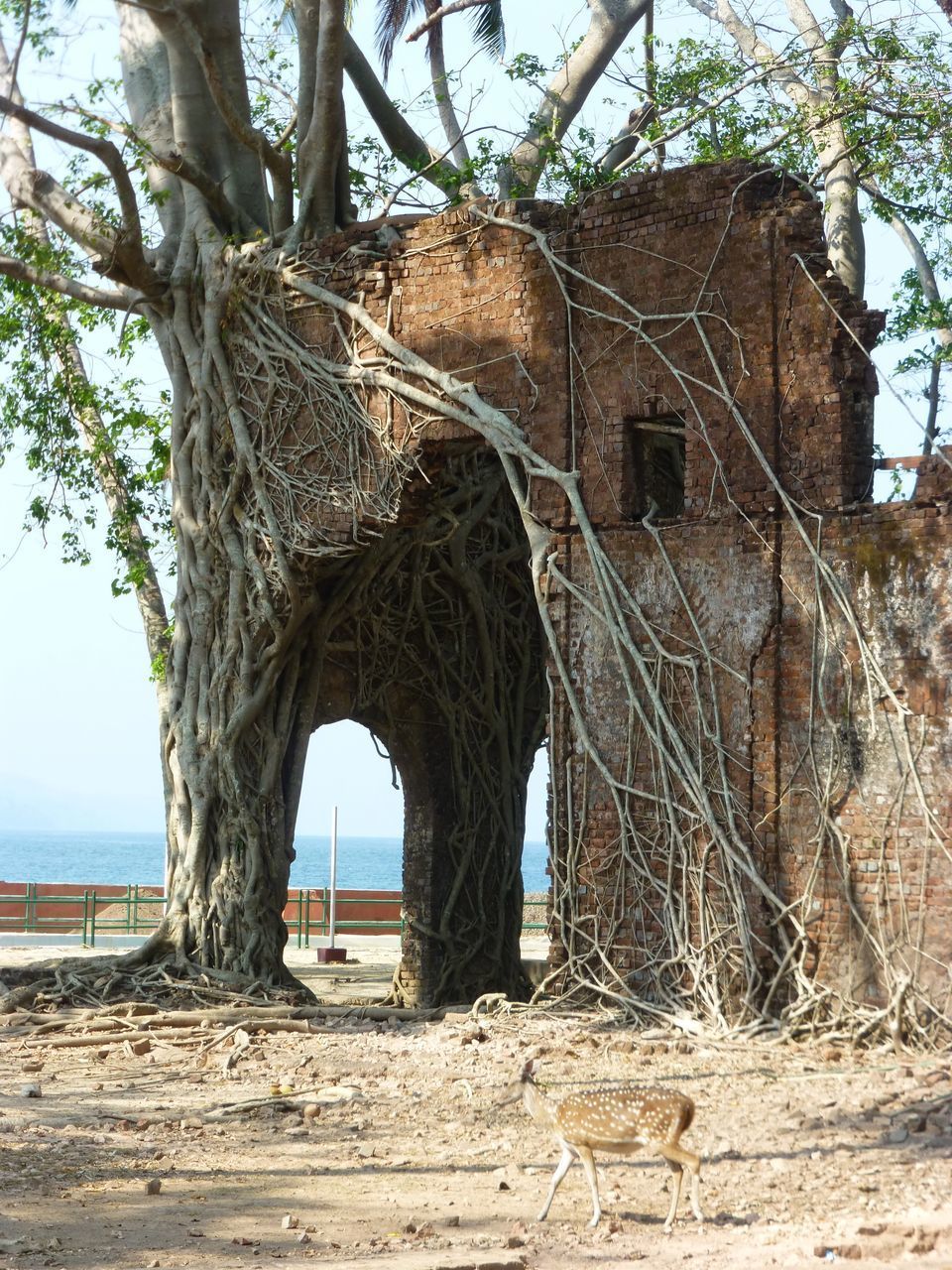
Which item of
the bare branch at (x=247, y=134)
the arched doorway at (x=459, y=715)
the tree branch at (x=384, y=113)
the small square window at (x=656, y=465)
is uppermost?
the tree branch at (x=384, y=113)

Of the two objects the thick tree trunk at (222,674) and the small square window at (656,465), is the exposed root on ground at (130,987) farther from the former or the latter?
the small square window at (656,465)

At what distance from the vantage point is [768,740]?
8703mm

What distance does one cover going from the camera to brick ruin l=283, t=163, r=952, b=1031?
27.2 feet

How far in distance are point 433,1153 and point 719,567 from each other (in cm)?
392

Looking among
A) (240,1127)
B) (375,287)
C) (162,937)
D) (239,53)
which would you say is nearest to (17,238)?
(239,53)

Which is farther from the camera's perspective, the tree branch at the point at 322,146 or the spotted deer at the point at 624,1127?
the tree branch at the point at 322,146

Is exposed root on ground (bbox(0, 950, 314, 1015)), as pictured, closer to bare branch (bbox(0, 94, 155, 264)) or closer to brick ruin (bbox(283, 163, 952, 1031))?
brick ruin (bbox(283, 163, 952, 1031))

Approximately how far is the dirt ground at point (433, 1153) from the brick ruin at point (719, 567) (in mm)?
823

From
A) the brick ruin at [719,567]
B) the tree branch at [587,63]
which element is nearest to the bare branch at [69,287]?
the brick ruin at [719,567]

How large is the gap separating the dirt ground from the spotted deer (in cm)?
17

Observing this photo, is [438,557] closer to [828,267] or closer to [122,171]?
[122,171]

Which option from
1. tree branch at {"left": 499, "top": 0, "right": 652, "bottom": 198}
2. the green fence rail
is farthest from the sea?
tree branch at {"left": 499, "top": 0, "right": 652, "bottom": 198}

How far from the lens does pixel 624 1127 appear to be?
5.05 m

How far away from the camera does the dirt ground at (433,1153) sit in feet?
16.4
